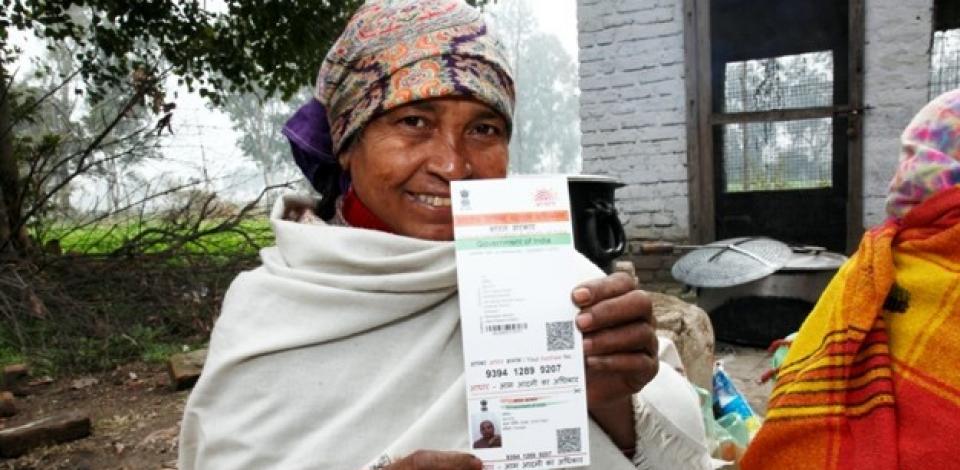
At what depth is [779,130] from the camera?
583cm

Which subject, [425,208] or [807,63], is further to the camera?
[807,63]

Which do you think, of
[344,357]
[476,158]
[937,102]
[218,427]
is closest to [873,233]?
[937,102]

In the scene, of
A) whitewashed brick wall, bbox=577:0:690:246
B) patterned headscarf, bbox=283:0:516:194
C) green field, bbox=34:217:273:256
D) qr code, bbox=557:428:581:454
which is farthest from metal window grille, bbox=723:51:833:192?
qr code, bbox=557:428:581:454

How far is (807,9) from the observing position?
228 inches

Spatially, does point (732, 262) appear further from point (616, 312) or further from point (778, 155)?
point (616, 312)

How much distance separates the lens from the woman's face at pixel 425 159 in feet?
3.67

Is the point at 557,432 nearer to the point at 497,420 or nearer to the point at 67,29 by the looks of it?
the point at 497,420

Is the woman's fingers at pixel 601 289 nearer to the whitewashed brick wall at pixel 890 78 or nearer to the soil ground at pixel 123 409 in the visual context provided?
the soil ground at pixel 123 409

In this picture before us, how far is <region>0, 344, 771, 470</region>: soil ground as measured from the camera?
2992 millimetres

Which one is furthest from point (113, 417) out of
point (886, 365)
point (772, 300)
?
point (772, 300)

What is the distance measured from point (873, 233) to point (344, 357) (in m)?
1.21

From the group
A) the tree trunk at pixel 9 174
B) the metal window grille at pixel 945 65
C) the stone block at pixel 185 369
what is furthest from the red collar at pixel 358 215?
the metal window grille at pixel 945 65

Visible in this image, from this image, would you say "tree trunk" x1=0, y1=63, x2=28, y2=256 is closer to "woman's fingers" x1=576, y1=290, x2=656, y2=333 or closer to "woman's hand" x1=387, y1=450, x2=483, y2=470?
"woman's hand" x1=387, y1=450, x2=483, y2=470

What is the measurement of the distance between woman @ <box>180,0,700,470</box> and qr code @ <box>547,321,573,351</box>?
12cm
